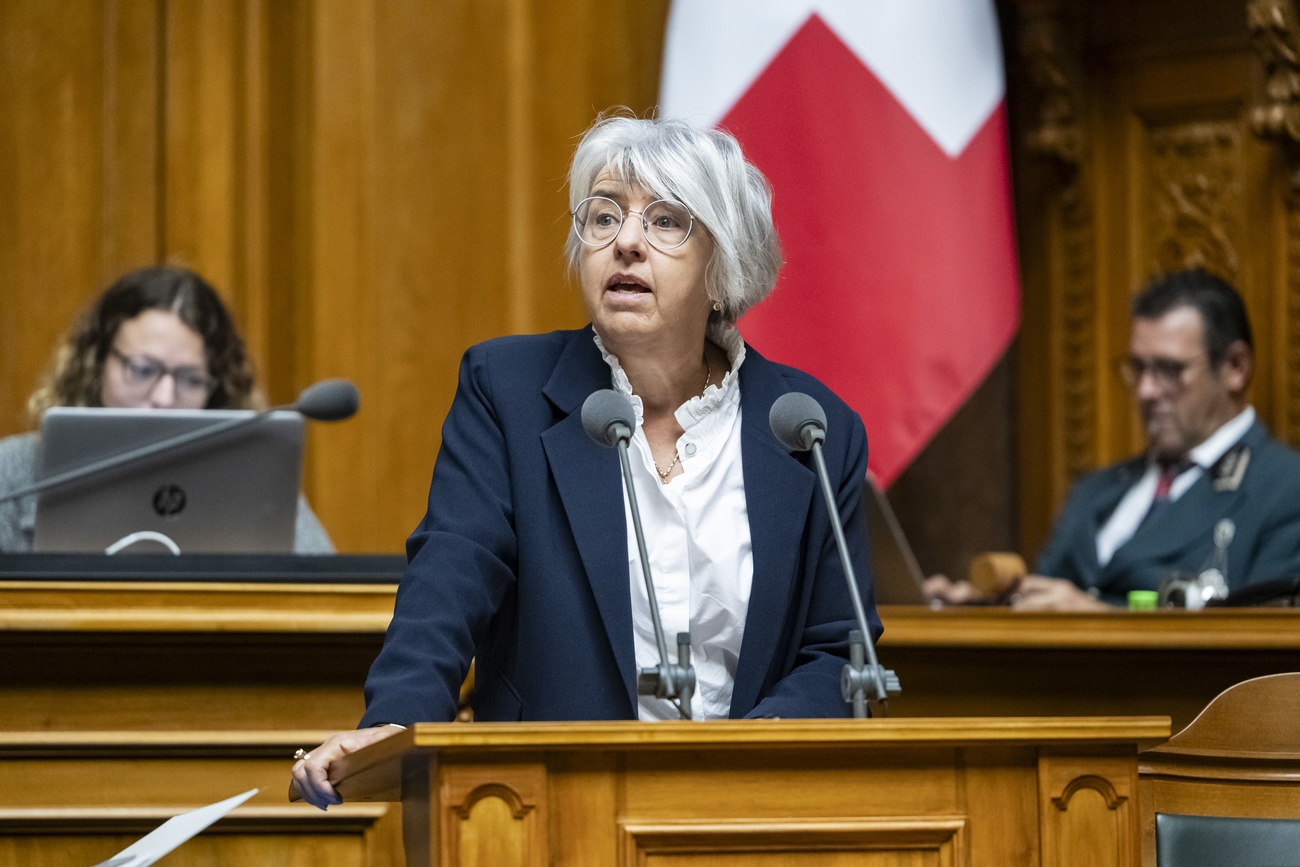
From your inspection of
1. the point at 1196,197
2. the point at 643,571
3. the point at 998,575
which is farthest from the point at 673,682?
the point at 1196,197

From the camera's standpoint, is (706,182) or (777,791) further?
(706,182)

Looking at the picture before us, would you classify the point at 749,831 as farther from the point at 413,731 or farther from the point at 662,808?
the point at 413,731

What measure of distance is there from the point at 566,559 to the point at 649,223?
40 cm

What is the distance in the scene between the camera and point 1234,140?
4.07 m

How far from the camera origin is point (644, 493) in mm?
1732

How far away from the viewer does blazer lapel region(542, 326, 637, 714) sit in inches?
63.7

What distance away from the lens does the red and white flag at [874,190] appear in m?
3.73

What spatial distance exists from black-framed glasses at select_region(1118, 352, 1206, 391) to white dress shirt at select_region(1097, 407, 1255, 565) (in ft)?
0.52

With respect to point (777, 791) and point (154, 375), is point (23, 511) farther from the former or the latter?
point (777, 791)

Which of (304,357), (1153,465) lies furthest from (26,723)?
(1153,465)

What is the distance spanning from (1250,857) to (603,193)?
1.00 m

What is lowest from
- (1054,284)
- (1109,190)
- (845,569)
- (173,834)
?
(173,834)

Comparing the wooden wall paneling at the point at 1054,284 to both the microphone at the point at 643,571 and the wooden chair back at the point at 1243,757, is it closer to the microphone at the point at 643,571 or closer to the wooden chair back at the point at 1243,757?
the wooden chair back at the point at 1243,757

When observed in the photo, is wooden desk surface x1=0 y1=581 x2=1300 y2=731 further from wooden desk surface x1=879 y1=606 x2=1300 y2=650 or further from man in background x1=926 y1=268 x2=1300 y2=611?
man in background x1=926 y1=268 x2=1300 y2=611
